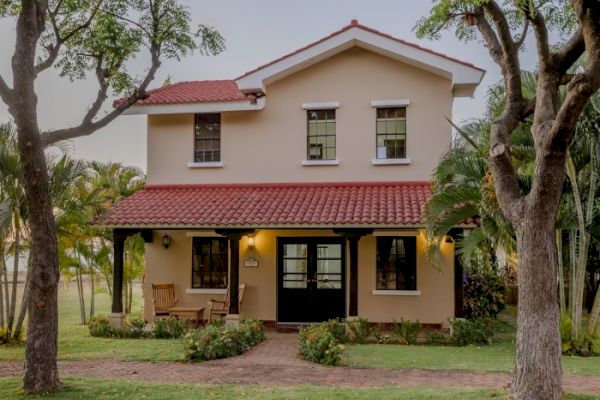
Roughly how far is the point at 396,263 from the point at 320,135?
4.14 meters

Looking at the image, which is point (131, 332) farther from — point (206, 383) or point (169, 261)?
point (206, 383)

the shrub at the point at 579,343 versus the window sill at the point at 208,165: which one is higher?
the window sill at the point at 208,165

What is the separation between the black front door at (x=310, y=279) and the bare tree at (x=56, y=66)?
6596 millimetres

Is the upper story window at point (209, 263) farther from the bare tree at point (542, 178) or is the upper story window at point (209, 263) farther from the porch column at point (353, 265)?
the bare tree at point (542, 178)

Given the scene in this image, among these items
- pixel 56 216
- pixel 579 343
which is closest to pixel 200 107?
pixel 56 216

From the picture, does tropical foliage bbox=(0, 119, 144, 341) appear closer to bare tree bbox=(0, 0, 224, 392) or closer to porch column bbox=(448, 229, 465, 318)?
bare tree bbox=(0, 0, 224, 392)

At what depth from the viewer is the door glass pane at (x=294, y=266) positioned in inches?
666

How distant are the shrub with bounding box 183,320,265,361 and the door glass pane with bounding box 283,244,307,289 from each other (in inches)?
144

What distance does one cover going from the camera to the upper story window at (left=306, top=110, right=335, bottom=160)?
17.3 metres

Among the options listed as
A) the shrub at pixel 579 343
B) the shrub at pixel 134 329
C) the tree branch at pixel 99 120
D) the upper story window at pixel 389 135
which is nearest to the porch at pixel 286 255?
the shrub at pixel 134 329

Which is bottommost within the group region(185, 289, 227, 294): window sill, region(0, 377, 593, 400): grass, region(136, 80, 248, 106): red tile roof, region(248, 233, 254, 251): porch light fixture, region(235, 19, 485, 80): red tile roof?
region(0, 377, 593, 400): grass

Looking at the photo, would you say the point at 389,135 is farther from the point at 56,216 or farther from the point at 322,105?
the point at 56,216

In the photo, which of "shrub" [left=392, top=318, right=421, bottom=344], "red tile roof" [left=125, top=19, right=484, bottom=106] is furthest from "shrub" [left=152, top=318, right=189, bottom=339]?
"red tile roof" [left=125, top=19, right=484, bottom=106]

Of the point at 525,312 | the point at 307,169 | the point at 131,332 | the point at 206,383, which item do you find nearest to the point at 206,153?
the point at 307,169
